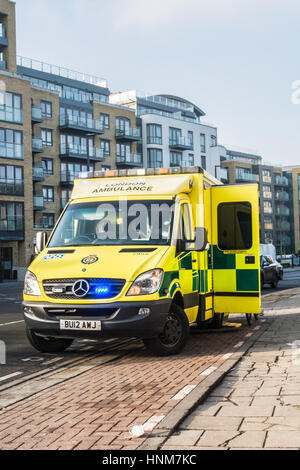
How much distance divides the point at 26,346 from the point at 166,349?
2561mm

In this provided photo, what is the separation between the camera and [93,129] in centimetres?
5966

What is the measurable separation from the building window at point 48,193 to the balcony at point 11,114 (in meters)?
8.31

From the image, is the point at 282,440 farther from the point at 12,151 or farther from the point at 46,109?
the point at 46,109

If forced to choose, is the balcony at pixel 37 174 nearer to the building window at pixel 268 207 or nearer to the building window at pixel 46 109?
the building window at pixel 46 109

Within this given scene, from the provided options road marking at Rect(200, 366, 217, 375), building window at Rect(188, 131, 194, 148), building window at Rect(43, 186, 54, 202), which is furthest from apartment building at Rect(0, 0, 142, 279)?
road marking at Rect(200, 366, 217, 375)

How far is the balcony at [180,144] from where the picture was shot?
7175 centimetres

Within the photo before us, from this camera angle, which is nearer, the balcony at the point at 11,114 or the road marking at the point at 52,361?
the road marking at the point at 52,361

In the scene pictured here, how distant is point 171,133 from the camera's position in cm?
7181

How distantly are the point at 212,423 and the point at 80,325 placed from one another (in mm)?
3302

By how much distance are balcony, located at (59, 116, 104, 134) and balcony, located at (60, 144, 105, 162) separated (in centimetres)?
160

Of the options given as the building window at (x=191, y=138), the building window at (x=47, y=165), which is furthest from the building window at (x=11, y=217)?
the building window at (x=191, y=138)

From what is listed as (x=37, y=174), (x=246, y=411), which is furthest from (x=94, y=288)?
(x=37, y=174)

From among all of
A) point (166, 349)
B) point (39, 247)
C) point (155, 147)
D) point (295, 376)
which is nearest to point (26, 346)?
point (39, 247)

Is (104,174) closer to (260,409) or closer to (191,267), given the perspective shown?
(191,267)
